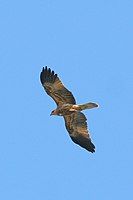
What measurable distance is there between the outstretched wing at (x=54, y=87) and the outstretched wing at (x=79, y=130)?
690mm

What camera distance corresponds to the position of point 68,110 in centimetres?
1634

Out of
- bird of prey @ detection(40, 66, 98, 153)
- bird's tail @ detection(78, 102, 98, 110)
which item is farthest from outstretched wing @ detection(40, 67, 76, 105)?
bird's tail @ detection(78, 102, 98, 110)

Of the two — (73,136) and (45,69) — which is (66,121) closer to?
(73,136)

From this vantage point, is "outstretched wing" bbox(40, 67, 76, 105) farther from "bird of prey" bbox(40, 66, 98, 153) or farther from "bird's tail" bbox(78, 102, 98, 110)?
"bird's tail" bbox(78, 102, 98, 110)

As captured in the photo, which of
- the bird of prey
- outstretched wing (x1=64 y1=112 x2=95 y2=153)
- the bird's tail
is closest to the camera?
the bird's tail

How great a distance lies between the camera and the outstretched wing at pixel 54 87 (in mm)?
16453

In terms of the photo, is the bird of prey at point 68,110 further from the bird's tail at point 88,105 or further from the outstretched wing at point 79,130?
the bird's tail at point 88,105

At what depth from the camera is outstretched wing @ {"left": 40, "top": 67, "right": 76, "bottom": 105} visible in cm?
1645

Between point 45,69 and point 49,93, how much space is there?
854mm

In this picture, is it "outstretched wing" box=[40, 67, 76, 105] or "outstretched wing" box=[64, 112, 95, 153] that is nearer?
"outstretched wing" box=[40, 67, 76, 105]

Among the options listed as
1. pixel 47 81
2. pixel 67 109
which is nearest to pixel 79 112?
pixel 67 109

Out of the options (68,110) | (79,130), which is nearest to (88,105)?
(68,110)

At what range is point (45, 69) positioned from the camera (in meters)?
16.8

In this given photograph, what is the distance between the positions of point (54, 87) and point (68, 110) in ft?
3.32
